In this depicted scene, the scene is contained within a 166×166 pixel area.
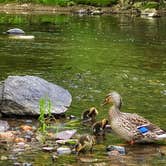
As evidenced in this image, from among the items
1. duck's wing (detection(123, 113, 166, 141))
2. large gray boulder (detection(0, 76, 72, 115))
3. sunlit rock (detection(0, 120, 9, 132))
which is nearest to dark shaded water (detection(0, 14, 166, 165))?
duck's wing (detection(123, 113, 166, 141))

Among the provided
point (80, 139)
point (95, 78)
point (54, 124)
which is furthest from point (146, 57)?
point (80, 139)

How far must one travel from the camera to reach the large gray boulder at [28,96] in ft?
45.6

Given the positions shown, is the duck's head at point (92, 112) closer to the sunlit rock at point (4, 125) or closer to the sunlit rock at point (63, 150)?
the sunlit rock at point (4, 125)

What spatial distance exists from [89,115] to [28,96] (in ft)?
4.48

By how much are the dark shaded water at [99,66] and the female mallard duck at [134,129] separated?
188mm

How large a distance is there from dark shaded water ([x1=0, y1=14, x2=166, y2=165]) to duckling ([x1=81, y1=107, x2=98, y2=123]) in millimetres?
409

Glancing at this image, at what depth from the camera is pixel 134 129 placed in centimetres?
1233

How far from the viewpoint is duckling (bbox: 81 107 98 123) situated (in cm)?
1418

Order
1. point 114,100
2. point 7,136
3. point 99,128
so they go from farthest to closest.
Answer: point 99,128
point 114,100
point 7,136

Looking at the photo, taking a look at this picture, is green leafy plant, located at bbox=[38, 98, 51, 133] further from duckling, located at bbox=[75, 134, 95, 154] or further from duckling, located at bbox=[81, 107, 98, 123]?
duckling, located at bbox=[75, 134, 95, 154]

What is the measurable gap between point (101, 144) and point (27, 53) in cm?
1492

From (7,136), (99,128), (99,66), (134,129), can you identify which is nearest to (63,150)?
(7,136)

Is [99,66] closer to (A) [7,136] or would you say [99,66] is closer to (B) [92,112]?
(B) [92,112]

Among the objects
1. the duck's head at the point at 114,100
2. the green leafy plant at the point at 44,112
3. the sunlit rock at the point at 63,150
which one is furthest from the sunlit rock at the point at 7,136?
the duck's head at the point at 114,100
